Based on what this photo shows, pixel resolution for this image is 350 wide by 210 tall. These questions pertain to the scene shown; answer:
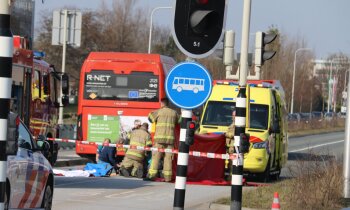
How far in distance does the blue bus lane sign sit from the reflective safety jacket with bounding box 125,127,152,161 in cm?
1131

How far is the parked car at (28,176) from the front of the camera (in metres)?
11.5

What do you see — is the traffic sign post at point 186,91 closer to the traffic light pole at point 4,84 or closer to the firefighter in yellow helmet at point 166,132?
the traffic light pole at point 4,84

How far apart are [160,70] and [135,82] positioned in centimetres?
90

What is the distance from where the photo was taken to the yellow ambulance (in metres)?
23.9

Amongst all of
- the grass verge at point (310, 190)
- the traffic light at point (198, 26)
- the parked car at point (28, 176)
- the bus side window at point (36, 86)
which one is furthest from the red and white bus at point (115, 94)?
the traffic light at point (198, 26)

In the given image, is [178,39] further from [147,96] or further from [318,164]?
[147,96]

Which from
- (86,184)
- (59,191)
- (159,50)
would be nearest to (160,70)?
(86,184)

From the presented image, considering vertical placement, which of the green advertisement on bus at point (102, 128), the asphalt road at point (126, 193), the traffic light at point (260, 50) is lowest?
the asphalt road at point (126, 193)

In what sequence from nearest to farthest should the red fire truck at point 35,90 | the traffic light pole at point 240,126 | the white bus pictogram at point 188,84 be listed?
→ 1. the white bus pictogram at point 188,84
2. the traffic light pole at point 240,126
3. the red fire truck at point 35,90

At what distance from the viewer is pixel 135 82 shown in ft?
90.7

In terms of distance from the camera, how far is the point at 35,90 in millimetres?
24281

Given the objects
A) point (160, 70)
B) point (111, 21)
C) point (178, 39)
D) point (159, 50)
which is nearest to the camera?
point (178, 39)

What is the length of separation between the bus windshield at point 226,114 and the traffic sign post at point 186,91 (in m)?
13.0

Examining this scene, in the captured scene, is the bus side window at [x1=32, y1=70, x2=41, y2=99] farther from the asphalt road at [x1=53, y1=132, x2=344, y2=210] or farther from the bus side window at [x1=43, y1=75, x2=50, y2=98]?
the asphalt road at [x1=53, y1=132, x2=344, y2=210]
